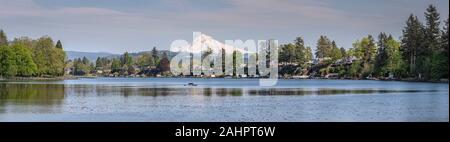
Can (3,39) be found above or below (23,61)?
above

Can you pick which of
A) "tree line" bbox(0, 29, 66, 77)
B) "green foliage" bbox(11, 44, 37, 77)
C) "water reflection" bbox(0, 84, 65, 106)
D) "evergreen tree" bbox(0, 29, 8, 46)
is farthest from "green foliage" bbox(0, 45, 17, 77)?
"water reflection" bbox(0, 84, 65, 106)

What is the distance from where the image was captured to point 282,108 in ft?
144

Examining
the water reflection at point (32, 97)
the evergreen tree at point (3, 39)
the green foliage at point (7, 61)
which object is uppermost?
the evergreen tree at point (3, 39)

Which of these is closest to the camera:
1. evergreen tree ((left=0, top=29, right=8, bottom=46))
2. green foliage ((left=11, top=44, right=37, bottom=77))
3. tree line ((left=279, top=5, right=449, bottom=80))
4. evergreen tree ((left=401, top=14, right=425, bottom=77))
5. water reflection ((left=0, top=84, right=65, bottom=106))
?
water reflection ((left=0, top=84, right=65, bottom=106))

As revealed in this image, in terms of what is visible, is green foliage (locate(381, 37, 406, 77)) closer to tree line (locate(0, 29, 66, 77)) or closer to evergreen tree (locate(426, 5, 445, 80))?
evergreen tree (locate(426, 5, 445, 80))

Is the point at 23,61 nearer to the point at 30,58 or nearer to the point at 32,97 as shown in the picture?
the point at 30,58

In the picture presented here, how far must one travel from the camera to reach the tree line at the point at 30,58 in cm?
12769

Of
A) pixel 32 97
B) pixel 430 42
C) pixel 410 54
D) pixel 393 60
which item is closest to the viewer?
pixel 32 97

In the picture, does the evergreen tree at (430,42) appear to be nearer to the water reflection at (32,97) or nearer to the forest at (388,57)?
the forest at (388,57)

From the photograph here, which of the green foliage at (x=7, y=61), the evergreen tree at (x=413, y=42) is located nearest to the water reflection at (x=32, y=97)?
the green foliage at (x=7, y=61)

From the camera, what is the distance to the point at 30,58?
133 metres

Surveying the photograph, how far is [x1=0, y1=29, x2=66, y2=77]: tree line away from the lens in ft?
419

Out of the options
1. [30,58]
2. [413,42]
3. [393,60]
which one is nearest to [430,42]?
[413,42]

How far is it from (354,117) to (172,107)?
13.9 m
